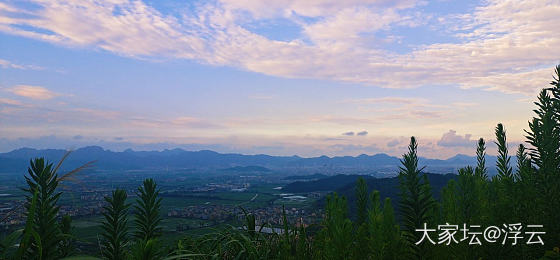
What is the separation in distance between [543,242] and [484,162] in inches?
89.7

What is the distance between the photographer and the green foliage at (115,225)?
2383 millimetres

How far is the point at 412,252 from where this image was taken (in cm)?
258

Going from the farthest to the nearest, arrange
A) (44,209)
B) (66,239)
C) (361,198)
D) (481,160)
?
(481,160)
(361,198)
(66,239)
(44,209)

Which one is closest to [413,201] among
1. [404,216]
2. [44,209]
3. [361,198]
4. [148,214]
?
[404,216]

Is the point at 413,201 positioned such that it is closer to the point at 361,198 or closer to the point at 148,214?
the point at 361,198

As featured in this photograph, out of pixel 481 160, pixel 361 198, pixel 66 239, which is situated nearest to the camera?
pixel 66 239

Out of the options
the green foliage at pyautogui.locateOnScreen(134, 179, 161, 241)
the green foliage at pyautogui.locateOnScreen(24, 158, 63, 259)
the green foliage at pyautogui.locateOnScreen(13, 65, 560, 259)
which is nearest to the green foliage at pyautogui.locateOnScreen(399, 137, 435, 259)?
the green foliage at pyautogui.locateOnScreen(13, 65, 560, 259)

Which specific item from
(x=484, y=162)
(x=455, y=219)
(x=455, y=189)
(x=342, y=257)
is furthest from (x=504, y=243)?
(x=484, y=162)

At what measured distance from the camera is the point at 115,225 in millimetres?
2396

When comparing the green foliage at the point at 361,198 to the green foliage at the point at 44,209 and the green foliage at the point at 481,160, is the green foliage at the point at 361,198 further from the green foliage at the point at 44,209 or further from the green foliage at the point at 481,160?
the green foliage at the point at 44,209

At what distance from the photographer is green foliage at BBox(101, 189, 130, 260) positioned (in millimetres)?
2383

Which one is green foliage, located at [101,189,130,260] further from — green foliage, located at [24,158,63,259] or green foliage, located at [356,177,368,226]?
green foliage, located at [356,177,368,226]

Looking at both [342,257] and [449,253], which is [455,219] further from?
[342,257]

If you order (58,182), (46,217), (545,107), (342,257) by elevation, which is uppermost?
(545,107)
